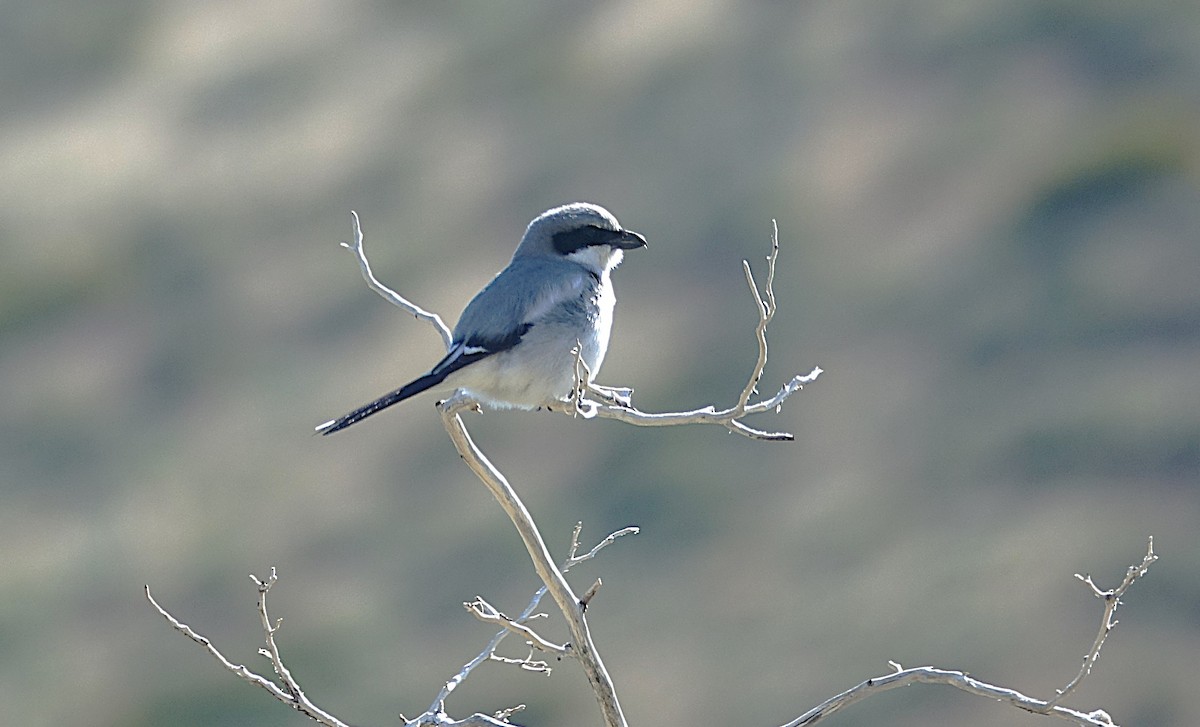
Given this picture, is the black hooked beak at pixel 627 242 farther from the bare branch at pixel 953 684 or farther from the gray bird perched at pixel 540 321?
the bare branch at pixel 953 684

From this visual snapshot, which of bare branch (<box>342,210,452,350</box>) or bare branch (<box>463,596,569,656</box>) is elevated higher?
bare branch (<box>342,210,452,350</box>)

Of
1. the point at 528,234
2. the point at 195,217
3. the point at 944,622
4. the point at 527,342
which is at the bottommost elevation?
the point at 527,342

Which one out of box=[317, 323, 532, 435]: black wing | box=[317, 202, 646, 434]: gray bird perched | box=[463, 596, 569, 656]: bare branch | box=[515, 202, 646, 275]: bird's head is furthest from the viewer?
box=[515, 202, 646, 275]: bird's head

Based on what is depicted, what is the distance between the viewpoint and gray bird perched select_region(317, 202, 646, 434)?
4.69m

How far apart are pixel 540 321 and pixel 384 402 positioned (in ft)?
2.06

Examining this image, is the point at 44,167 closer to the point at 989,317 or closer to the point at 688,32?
the point at 688,32

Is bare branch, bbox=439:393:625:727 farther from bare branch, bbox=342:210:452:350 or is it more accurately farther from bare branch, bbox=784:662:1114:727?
bare branch, bbox=342:210:452:350

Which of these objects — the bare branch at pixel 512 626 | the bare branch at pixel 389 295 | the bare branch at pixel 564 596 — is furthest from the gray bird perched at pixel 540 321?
the bare branch at pixel 512 626

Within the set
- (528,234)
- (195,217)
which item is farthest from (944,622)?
(195,217)

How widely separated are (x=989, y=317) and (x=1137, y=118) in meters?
2.38

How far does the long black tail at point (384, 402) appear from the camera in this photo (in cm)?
432

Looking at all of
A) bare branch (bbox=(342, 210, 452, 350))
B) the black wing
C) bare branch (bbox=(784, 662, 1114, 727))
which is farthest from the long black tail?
bare branch (bbox=(784, 662, 1114, 727))

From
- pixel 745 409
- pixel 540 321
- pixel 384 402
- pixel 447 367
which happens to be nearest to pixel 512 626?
pixel 745 409

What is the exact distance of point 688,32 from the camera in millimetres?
15812
